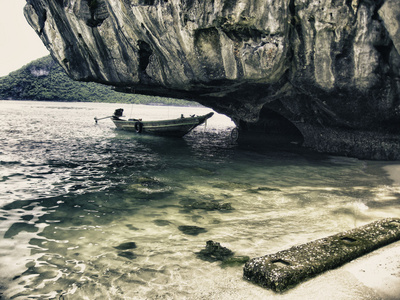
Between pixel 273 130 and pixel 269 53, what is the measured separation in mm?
11497

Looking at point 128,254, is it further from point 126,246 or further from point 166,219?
point 166,219

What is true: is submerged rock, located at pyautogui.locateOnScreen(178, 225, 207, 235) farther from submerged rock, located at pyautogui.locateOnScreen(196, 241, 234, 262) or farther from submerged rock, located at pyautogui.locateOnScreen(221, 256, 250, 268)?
submerged rock, located at pyautogui.locateOnScreen(221, 256, 250, 268)

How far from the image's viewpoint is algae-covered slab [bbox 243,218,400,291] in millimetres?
3406

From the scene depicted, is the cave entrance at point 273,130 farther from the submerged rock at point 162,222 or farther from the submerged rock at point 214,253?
the submerged rock at point 214,253

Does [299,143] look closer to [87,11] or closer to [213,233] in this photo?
[87,11]

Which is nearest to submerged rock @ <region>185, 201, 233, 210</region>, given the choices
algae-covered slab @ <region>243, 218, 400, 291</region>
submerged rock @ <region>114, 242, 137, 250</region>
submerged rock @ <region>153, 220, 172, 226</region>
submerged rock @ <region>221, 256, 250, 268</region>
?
submerged rock @ <region>153, 220, 172, 226</region>

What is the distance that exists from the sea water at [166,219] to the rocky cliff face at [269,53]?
2.19 metres

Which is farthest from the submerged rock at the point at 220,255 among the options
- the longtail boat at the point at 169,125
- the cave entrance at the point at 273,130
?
the longtail boat at the point at 169,125

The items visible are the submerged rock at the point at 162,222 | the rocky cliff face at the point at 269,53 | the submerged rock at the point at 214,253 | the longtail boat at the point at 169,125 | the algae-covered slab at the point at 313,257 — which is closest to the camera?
the algae-covered slab at the point at 313,257

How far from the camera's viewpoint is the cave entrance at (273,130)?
19.7 metres

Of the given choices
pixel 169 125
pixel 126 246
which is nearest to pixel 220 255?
pixel 126 246

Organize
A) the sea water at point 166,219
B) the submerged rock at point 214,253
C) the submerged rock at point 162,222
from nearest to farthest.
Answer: the sea water at point 166,219
the submerged rock at point 214,253
the submerged rock at point 162,222

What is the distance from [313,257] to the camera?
3.74 meters

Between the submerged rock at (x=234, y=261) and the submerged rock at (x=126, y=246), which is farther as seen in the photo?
the submerged rock at (x=126, y=246)
